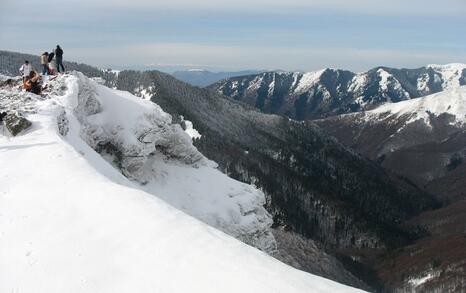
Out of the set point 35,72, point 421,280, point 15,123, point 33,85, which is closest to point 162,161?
point 33,85

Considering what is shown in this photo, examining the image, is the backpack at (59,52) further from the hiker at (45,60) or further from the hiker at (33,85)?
the hiker at (33,85)

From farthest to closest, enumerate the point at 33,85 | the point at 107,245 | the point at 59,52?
the point at 59,52 → the point at 33,85 → the point at 107,245

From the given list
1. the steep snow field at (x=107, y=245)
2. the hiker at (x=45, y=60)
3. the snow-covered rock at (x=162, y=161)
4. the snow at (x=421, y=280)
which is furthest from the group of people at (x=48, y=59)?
the snow at (x=421, y=280)

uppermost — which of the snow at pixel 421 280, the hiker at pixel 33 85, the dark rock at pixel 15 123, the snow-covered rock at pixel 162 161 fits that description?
the hiker at pixel 33 85

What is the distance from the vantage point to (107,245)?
1747 cm

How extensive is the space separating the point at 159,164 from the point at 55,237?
26710 mm

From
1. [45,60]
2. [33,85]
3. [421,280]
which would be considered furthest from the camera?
[421,280]

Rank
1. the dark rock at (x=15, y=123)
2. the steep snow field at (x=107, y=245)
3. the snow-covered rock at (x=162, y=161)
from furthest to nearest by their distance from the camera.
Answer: the snow-covered rock at (x=162, y=161) → the dark rock at (x=15, y=123) → the steep snow field at (x=107, y=245)

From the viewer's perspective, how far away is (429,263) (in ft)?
560

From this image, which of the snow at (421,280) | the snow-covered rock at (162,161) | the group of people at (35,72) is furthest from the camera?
the snow at (421,280)

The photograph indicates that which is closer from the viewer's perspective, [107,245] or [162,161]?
[107,245]

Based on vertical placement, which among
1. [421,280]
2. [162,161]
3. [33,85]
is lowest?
[421,280]

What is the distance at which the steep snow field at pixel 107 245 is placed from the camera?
15555 millimetres

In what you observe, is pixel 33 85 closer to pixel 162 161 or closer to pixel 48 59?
pixel 48 59
